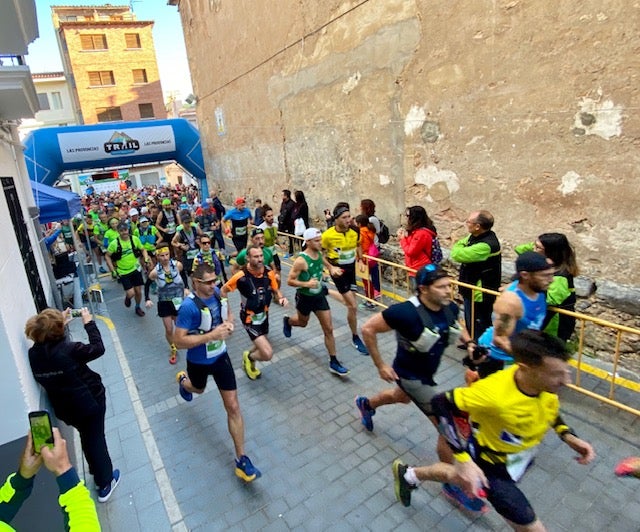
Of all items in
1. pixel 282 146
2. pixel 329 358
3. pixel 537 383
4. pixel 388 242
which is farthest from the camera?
pixel 282 146

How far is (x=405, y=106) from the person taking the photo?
302 inches

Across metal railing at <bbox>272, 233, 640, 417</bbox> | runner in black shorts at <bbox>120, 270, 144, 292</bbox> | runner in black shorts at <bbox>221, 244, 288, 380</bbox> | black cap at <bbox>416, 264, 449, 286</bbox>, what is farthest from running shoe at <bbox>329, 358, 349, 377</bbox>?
runner in black shorts at <bbox>120, 270, 144, 292</bbox>

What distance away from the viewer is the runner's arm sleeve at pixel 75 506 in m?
1.97

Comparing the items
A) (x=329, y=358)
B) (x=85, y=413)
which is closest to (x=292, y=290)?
(x=329, y=358)

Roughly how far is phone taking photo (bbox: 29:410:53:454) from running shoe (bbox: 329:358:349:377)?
362 cm

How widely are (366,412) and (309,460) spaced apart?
721mm

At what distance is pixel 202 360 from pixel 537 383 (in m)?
2.88

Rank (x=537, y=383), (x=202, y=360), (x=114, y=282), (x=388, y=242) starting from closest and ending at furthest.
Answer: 1. (x=537, y=383)
2. (x=202, y=360)
3. (x=388, y=242)
4. (x=114, y=282)

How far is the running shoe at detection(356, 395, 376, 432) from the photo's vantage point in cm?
422

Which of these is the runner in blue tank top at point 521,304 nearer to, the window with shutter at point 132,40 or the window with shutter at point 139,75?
the window with shutter at point 139,75

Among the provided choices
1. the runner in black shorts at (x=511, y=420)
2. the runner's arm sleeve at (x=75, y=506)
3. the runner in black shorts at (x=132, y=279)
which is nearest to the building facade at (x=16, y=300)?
the runner's arm sleeve at (x=75, y=506)

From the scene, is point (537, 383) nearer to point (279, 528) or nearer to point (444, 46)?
point (279, 528)

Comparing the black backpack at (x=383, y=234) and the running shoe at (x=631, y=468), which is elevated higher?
the black backpack at (x=383, y=234)

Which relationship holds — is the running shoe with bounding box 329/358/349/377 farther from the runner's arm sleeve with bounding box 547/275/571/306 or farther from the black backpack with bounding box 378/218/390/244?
the black backpack with bounding box 378/218/390/244
